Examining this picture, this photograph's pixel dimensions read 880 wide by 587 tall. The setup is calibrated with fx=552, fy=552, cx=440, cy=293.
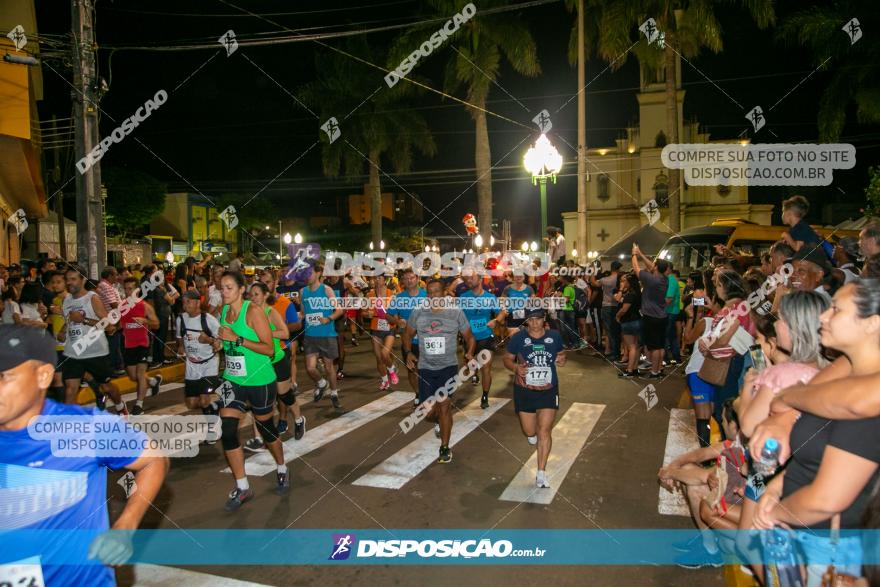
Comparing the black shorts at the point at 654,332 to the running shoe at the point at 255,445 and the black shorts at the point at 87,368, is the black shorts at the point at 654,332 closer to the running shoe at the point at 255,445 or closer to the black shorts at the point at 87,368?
the running shoe at the point at 255,445

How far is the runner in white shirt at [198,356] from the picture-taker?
7172mm

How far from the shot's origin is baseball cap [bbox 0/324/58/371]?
2.15 m

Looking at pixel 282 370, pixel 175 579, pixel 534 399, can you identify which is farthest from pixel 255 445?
pixel 534 399

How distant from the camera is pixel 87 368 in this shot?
25.3 ft

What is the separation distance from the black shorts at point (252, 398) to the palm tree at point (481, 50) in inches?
726

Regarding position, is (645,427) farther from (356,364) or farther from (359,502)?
(356,364)

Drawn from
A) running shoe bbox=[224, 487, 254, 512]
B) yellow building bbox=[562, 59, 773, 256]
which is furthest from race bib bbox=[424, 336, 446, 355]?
yellow building bbox=[562, 59, 773, 256]

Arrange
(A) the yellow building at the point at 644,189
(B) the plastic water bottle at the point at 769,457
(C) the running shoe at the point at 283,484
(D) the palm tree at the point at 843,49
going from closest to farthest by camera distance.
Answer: (B) the plastic water bottle at the point at 769,457 → (C) the running shoe at the point at 283,484 → (D) the palm tree at the point at 843,49 → (A) the yellow building at the point at 644,189

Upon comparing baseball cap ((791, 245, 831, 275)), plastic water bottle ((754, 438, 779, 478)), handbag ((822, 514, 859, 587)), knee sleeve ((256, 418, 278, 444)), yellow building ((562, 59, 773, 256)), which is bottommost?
knee sleeve ((256, 418, 278, 444))

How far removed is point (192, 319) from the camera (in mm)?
7449

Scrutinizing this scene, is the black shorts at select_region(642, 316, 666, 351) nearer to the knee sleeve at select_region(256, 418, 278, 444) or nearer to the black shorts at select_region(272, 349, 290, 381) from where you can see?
the black shorts at select_region(272, 349, 290, 381)

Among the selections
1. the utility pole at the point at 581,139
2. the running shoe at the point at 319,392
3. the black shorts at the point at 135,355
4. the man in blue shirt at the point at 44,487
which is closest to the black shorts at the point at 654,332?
the running shoe at the point at 319,392

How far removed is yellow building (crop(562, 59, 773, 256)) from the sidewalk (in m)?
37.3

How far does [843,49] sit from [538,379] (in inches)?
846
